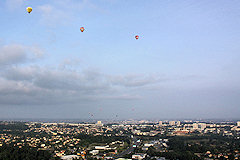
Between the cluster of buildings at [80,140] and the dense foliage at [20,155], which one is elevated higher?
the dense foliage at [20,155]

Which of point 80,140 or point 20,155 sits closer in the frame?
point 20,155

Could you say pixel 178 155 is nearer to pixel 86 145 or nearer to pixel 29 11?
pixel 86 145

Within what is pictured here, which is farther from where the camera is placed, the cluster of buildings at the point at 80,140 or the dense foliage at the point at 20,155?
the cluster of buildings at the point at 80,140

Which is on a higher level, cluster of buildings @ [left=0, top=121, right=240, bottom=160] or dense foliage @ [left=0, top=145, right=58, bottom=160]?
dense foliage @ [left=0, top=145, right=58, bottom=160]

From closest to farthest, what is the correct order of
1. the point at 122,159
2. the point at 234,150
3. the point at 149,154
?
the point at 122,159, the point at 149,154, the point at 234,150

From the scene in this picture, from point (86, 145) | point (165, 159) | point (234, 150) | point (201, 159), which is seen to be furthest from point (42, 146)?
point (234, 150)

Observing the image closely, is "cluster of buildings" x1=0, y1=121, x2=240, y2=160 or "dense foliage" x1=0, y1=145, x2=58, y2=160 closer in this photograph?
"dense foliage" x1=0, y1=145, x2=58, y2=160

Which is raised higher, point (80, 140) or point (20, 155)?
point (20, 155)

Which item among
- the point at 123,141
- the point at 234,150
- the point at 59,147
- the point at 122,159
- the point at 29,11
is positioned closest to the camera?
the point at 29,11

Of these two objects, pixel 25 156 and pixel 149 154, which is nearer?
pixel 25 156

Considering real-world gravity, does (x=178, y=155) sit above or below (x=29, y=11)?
below
